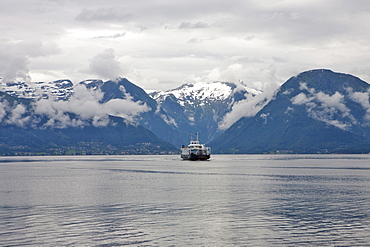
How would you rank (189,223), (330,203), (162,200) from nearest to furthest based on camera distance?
(189,223), (330,203), (162,200)

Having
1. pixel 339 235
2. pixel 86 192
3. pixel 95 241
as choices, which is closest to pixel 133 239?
pixel 95 241

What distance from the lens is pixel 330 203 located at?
351 ft

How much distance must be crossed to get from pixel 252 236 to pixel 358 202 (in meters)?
46.1

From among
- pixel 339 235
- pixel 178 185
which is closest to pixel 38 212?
pixel 339 235

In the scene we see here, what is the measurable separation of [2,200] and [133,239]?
58557 millimetres

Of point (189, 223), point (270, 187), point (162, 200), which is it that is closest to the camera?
point (189, 223)

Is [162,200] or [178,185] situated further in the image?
[178,185]

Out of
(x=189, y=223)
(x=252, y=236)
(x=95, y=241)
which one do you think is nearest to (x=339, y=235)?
(x=252, y=236)

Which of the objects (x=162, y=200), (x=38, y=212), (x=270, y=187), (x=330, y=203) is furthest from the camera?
(x=270, y=187)

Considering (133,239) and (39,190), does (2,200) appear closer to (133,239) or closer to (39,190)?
(39,190)

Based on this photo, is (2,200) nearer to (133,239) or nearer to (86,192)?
(86,192)

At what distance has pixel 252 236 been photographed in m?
71.1

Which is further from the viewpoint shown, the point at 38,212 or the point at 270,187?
the point at 270,187

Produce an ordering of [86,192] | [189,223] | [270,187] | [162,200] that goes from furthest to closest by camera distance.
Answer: [270,187], [86,192], [162,200], [189,223]
